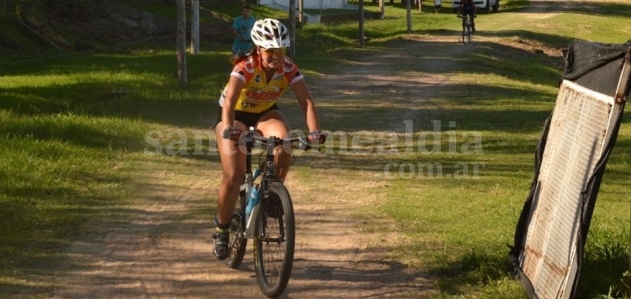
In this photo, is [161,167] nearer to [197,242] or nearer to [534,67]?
[197,242]

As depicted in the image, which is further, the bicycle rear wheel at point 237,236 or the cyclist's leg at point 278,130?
the bicycle rear wheel at point 237,236

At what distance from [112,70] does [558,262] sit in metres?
16.4

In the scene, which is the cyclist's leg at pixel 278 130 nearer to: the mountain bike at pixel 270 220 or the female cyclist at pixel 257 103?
the female cyclist at pixel 257 103

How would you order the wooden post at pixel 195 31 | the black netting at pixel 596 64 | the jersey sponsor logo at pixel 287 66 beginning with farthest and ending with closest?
1. the wooden post at pixel 195 31
2. the jersey sponsor logo at pixel 287 66
3. the black netting at pixel 596 64

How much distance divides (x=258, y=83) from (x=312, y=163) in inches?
212

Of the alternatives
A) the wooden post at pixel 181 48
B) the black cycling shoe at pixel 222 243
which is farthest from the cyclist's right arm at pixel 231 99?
the wooden post at pixel 181 48

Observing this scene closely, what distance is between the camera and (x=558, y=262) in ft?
21.9

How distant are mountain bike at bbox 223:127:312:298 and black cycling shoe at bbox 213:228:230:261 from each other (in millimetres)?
345

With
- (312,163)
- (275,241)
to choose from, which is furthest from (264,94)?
(312,163)

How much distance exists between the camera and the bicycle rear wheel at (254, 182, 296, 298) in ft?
22.5

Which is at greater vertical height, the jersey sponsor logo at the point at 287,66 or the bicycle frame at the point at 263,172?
the jersey sponsor logo at the point at 287,66

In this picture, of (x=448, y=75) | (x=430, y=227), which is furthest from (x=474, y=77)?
(x=430, y=227)

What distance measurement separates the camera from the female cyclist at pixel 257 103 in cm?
724

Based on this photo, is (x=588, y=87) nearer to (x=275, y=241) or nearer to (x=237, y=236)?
(x=275, y=241)
